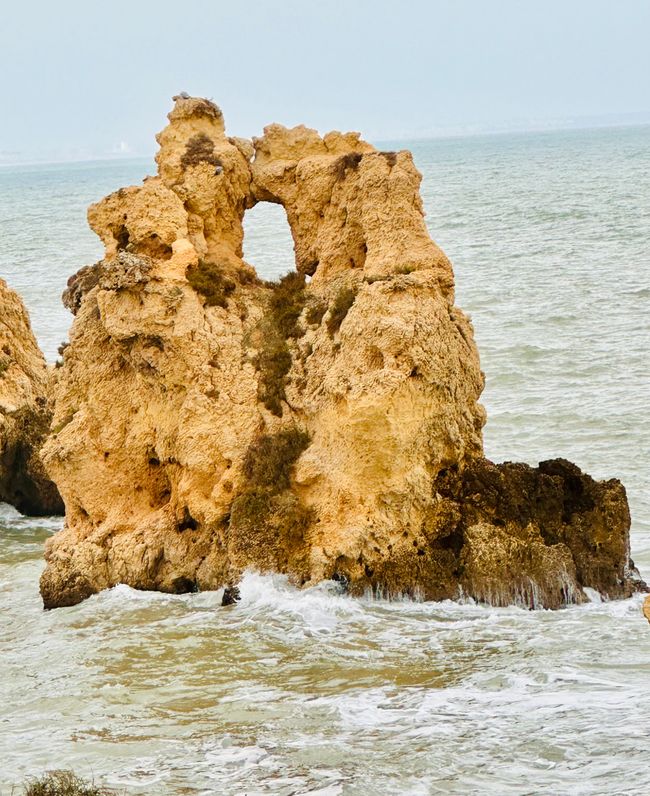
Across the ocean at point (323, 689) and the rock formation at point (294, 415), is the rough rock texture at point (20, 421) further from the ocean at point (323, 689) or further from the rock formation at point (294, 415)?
the rock formation at point (294, 415)

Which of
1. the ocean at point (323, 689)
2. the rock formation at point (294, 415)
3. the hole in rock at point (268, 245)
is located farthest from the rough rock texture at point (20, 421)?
the hole in rock at point (268, 245)

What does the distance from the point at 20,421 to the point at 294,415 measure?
7989 mm

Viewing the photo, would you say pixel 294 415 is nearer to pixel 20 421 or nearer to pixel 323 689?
pixel 323 689

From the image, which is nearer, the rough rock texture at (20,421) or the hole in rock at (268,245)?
the rough rock texture at (20,421)

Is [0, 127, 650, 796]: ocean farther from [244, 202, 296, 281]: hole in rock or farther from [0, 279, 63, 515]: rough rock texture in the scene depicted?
[244, 202, 296, 281]: hole in rock

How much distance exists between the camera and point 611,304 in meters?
37.8

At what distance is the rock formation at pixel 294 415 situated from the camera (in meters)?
15.0

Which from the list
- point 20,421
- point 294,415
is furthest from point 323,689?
point 20,421

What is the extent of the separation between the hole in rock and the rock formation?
22.8m

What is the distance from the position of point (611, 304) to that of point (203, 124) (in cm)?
2125

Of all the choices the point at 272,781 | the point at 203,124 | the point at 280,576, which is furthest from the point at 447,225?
the point at 272,781

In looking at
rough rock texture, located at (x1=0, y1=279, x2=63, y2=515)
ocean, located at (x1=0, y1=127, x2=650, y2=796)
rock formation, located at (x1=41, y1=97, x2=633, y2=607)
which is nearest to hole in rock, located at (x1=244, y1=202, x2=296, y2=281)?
rough rock texture, located at (x1=0, y1=279, x2=63, y2=515)

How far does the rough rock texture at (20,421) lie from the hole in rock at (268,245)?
17.0 meters

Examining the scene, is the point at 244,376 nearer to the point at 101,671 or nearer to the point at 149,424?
the point at 149,424
